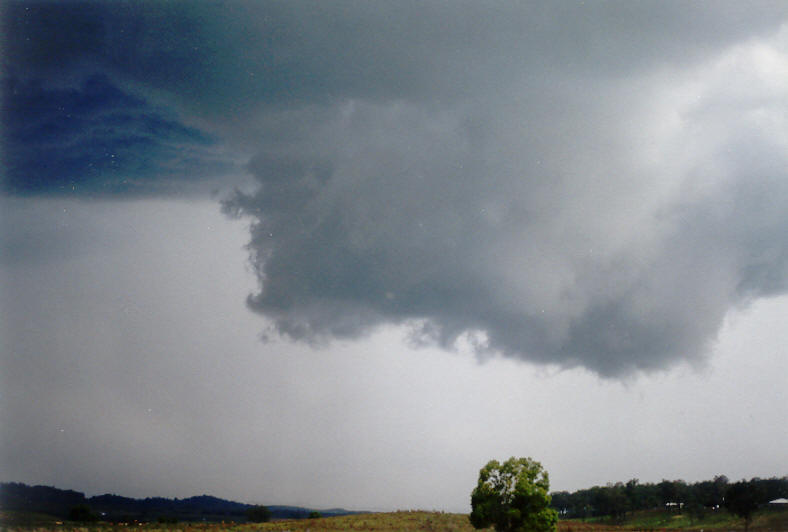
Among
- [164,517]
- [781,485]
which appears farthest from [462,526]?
[781,485]

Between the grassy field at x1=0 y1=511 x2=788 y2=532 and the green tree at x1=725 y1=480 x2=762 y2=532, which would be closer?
the grassy field at x1=0 y1=511 x2=788 y2=532

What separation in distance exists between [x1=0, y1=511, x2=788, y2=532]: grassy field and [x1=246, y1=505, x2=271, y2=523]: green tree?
24158 mm

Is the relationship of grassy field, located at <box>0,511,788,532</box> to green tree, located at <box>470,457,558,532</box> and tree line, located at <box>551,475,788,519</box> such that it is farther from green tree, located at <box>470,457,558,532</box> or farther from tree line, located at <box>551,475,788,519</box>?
green tree, located at <box>470,457,558,532</box>

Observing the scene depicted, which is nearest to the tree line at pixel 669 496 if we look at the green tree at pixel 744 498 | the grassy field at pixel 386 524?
the grassy field at pixel 386 524

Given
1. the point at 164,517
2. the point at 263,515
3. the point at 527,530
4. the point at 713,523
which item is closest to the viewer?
the point at 527,530

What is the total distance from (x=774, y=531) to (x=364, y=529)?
79.9 meters

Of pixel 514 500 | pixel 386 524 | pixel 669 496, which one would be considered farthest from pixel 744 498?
pixel 514 500

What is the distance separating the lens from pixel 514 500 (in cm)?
6794

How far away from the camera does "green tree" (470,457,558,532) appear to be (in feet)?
219

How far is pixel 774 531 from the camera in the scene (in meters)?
119

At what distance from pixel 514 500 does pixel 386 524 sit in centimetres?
4820

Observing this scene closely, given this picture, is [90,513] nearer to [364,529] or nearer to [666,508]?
[364,529]

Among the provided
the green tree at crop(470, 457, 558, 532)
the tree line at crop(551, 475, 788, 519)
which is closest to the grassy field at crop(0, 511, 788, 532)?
the tree line at crop(551, 475, 788, 519)

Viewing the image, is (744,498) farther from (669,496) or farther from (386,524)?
(386,524)
